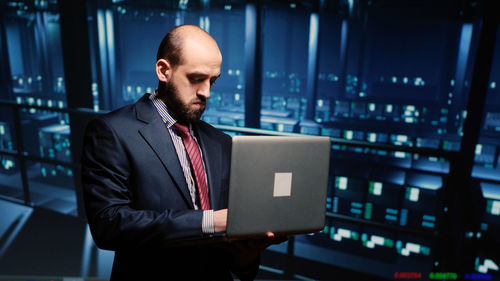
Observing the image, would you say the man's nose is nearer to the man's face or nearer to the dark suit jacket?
the man's face

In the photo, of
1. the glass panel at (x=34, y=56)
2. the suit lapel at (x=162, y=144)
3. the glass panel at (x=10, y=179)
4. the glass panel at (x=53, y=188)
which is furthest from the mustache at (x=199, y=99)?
the glass panel at (x=34, y=56)

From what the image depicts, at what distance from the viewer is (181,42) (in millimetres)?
737

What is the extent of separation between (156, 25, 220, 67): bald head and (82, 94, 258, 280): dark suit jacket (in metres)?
0.15

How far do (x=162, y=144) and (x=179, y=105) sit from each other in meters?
0.11

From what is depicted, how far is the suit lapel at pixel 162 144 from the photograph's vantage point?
75 centimetres

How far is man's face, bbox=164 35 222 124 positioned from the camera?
74 cm

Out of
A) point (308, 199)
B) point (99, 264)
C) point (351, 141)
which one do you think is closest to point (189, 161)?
point (308, 199)

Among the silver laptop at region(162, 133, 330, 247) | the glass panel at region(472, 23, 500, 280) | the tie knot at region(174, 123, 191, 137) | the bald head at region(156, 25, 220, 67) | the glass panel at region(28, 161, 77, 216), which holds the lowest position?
the glass panel at region(28, 161, 77, 216)

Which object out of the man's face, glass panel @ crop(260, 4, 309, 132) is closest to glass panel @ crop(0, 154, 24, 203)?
glass panel @ crop(260, 4, 309, 132)

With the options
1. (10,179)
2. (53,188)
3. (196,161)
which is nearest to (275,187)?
(196,161)

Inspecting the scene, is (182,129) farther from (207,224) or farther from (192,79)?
(207,224)

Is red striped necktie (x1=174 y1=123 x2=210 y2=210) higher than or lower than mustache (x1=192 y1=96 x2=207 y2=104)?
lower

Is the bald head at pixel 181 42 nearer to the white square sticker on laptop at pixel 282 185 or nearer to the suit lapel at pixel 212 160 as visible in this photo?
the suit lapel at pixel 212 160

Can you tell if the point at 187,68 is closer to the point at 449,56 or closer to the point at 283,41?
the point at 283,41
